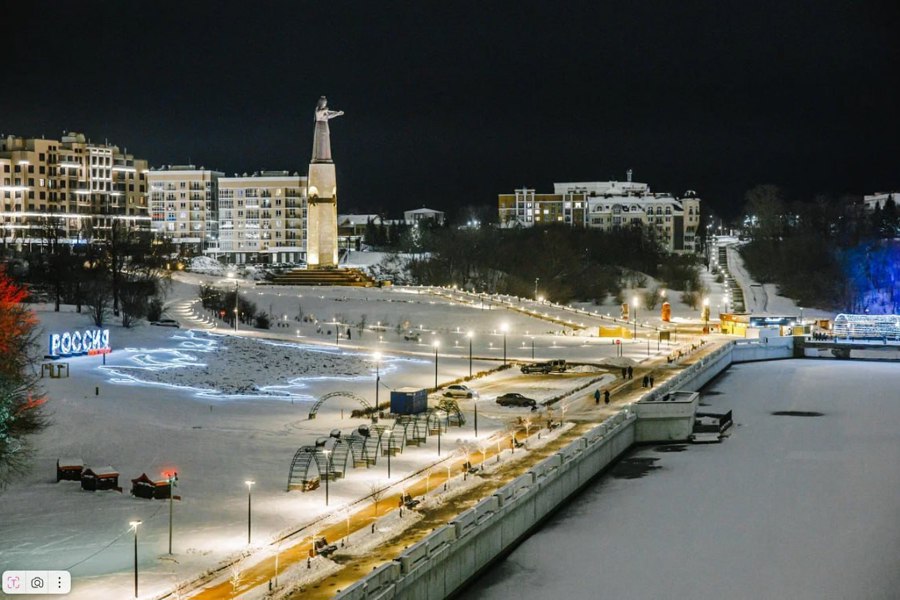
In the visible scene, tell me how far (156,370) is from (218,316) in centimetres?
3370

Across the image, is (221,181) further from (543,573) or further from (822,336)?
(543,573)

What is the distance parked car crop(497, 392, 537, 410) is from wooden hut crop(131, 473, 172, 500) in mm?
22104

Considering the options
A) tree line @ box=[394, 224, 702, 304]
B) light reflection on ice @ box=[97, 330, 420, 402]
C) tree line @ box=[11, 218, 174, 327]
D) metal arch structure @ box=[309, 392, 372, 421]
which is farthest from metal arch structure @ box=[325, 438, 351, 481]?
tree line @ box=[394, 224, 702, 304]

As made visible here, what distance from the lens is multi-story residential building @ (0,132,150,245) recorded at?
136 metres

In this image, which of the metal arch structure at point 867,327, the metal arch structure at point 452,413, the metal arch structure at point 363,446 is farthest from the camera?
the metal arch structure at point 867,327

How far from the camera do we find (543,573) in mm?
28766

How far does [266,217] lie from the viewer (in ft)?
559

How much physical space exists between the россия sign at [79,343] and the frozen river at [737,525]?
26.6 m

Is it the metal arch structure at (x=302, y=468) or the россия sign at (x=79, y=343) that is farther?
the россия sign at (x=79, y=343)

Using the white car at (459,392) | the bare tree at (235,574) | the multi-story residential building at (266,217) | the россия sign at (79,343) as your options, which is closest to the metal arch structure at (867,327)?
the white car at (459,392)

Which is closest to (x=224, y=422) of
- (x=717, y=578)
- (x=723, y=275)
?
(x=717, y=578)

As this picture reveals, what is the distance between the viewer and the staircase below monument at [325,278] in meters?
100

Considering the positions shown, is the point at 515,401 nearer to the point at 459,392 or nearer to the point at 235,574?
the point at 459,392

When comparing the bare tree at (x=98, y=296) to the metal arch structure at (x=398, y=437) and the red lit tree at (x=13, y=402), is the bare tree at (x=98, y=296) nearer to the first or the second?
the red lit tree at (x=13, y=402)
